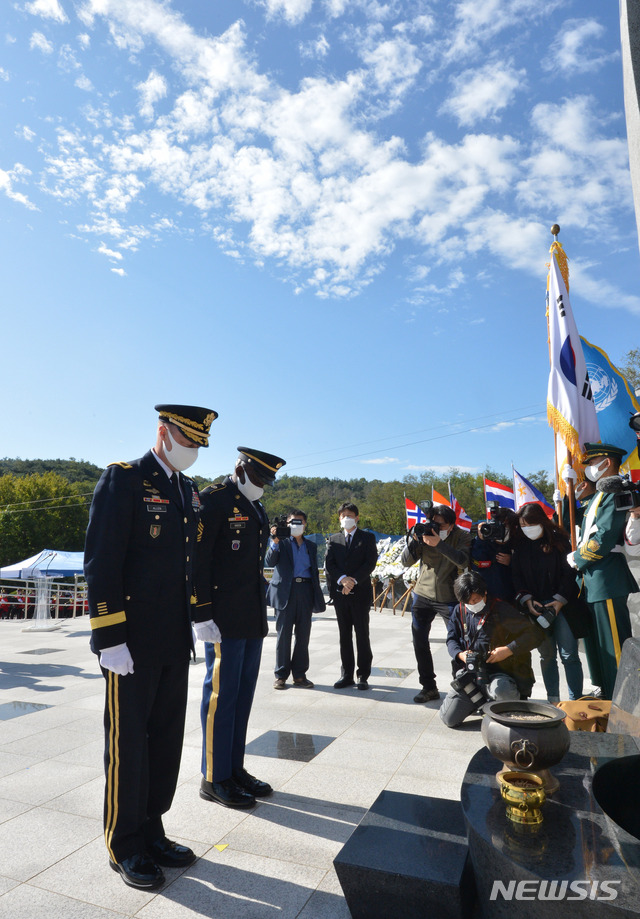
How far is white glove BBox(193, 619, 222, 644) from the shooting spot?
9.75ft

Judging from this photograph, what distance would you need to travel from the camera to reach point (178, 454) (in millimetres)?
2752

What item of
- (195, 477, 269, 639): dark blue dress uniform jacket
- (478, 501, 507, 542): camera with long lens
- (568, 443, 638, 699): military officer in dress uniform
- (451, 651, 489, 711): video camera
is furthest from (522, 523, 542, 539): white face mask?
(195, 477, 269, 639): dark blue dress uniform jacket

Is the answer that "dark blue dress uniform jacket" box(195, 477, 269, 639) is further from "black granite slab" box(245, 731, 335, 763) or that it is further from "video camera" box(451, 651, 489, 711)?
"video camera" box(451, 651, 489, 711)

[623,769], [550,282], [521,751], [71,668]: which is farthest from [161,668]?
[550,282]

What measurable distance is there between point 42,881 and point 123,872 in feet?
1.09

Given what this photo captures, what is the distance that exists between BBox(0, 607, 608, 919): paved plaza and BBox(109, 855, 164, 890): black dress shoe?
0.04 metres

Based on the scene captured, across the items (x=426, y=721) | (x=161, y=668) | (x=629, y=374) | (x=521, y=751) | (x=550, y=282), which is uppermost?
(x=629, y=374)

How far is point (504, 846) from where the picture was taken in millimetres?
1684

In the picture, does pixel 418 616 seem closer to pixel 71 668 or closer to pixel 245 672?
pixel 245 672

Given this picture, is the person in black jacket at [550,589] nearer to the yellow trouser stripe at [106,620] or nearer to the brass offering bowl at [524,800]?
the brass offering bowl at [524,800]

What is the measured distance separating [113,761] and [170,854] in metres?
0.50

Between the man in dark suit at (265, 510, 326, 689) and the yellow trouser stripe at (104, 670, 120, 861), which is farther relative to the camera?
the man in dark suit at (265, 510, 326, 689)

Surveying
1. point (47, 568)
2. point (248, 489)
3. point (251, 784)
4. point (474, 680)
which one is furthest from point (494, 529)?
point (47, 568)

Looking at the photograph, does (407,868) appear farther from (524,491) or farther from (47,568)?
(47,568)
